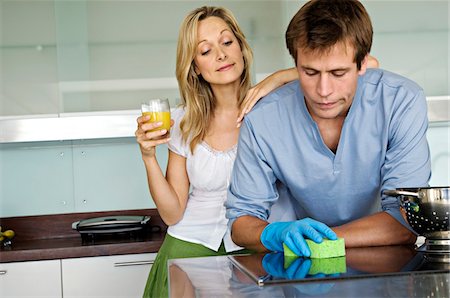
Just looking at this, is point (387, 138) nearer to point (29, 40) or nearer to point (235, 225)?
point (235, 225)

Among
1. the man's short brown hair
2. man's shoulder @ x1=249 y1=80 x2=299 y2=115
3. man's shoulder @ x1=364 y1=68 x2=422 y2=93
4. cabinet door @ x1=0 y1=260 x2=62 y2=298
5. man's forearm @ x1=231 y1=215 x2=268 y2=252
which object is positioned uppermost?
the man's short brown hair

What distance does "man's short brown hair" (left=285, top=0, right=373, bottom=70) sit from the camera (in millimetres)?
1789

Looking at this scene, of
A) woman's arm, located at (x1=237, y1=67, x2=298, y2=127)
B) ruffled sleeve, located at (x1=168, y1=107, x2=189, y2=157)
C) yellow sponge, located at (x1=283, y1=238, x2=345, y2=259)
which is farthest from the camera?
ruffled sleeve, located at (x1=168, y1=107, x2=189, y2=157)

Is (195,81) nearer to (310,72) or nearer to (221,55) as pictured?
(221,55)

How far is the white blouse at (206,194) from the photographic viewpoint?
256cm

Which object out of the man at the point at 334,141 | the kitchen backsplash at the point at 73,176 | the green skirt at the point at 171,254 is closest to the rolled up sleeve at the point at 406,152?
the man at the point at 334,141

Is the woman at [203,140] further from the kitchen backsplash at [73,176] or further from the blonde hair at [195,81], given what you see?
the kitchen backsplash at [73,176]

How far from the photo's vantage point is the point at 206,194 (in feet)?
8.68

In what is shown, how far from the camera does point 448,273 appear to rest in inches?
50.9

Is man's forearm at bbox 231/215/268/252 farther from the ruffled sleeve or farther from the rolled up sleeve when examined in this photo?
the ruffled sleeve

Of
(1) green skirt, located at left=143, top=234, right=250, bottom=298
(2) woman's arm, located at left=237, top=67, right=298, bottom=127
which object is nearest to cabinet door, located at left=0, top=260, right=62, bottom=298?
(1) green skirt, located at left=143, top=234, right=250, bottom=298

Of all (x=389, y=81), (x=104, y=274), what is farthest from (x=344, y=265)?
(x=104, y=274)

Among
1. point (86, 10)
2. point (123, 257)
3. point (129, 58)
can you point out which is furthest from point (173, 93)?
point (123, 257)

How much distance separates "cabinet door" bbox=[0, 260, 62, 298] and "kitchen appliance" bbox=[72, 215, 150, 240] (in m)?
0.25
